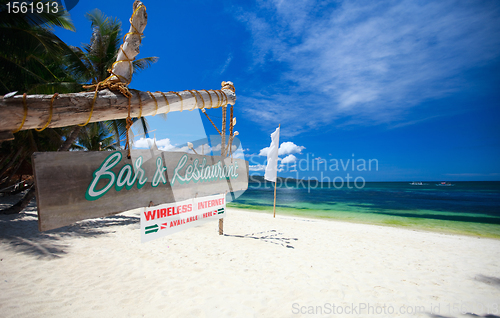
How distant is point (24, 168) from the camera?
1461 cm

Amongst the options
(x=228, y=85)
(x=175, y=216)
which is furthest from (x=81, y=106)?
(x=228, y=85)

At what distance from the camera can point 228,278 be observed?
3.79 metres

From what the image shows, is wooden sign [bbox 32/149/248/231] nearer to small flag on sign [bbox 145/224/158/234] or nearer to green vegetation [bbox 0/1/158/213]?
small flag on sign [bbox 145/224/158/234]

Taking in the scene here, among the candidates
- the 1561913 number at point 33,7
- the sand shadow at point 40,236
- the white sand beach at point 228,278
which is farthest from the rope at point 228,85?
the 1561913 number at point 33,7

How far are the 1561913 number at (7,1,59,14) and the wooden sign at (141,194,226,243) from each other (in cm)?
756

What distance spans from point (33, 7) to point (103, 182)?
771cm

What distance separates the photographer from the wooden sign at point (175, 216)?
8.90ft

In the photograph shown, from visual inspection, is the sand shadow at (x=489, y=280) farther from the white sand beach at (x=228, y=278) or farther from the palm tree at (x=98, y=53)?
the palm tree at (x=98, y=53)

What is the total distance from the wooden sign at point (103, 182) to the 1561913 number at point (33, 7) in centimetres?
722

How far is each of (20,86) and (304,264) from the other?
462 inches

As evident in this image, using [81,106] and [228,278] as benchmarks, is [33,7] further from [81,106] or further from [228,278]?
[228,278]

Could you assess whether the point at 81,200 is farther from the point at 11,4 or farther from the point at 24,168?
the point at 24,168

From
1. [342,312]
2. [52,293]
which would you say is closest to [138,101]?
[52,293]

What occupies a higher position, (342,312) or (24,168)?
(24,168)
